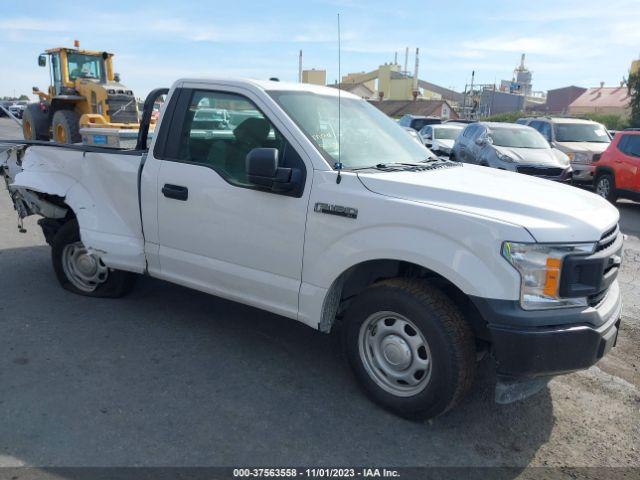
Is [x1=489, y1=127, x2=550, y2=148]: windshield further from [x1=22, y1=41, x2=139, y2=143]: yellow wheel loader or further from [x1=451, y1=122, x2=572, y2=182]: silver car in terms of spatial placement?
[x1=22, y1=41, x2=139, y2=143]: yellow wheel loader

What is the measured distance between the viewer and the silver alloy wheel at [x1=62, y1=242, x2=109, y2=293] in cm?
516

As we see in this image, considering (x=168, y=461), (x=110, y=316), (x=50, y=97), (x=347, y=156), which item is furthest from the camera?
(x=50, y=97)

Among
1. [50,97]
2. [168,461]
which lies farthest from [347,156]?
[50,97]

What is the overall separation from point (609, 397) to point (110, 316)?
13.0 feet

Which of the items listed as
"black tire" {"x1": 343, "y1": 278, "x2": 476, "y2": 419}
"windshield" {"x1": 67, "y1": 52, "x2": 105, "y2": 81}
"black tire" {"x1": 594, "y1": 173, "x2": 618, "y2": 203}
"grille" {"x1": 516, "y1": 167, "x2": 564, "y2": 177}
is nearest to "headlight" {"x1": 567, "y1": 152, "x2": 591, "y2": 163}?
"black tire" {"x1": 594, "y1": 173, "x2": 618, "y2": 203}

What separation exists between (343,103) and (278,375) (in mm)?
2163

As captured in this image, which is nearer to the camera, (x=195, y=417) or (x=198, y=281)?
(x=195, y=417)

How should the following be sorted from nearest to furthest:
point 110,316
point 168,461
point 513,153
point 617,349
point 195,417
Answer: point 168,461
point 195,417
point 617,349
point 110,316
point 513,153

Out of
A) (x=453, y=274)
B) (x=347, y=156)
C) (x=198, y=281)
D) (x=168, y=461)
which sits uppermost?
(x=347, y=156)

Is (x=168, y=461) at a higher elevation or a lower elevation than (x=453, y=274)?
lower

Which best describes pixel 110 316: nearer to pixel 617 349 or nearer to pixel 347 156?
pixel 347 156

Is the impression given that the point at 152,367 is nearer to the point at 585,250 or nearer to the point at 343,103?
the point at 343,103

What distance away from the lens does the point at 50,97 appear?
17.2m

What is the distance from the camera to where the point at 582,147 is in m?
14.2
